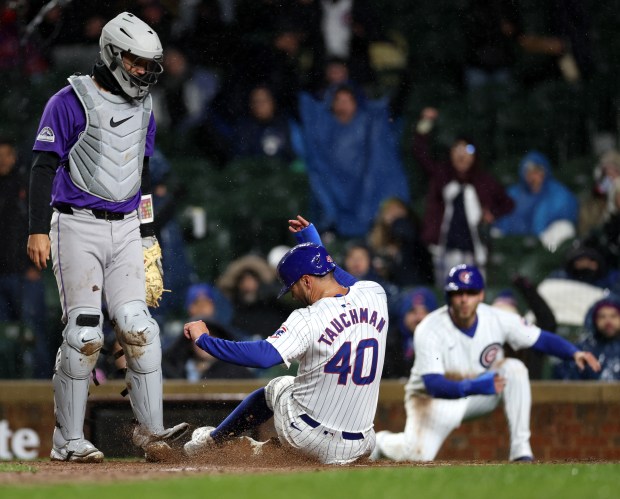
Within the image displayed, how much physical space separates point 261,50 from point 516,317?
4244mm

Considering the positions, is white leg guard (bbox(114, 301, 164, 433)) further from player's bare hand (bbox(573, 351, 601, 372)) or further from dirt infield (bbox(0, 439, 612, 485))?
player's bare hand (bbox(573, 351, 601, 372))

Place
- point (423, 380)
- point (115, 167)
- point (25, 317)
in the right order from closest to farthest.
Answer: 1. point (115, 167)
2. point (423, 380)
3. point (25, 317)

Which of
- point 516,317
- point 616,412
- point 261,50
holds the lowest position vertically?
point 616,412

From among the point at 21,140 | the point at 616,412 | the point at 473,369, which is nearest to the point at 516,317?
the point at 473,369

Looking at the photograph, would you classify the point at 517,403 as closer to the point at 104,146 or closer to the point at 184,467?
the point at 184,467

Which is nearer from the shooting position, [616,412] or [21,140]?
[616,412]

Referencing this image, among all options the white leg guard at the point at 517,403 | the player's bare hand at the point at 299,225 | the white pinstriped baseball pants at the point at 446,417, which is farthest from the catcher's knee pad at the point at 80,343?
the white leg guard at the point at 517,403

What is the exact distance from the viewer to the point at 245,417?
23.7 ft

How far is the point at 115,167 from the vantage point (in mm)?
6766

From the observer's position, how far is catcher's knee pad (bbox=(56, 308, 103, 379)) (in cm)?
665

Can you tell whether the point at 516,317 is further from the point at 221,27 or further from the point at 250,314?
the point at 221,27

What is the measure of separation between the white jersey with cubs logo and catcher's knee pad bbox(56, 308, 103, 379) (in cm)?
312

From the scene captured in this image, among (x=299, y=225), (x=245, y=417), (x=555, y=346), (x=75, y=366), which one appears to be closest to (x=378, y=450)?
(x=555, y=346)

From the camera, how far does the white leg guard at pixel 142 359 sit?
22.2ft
